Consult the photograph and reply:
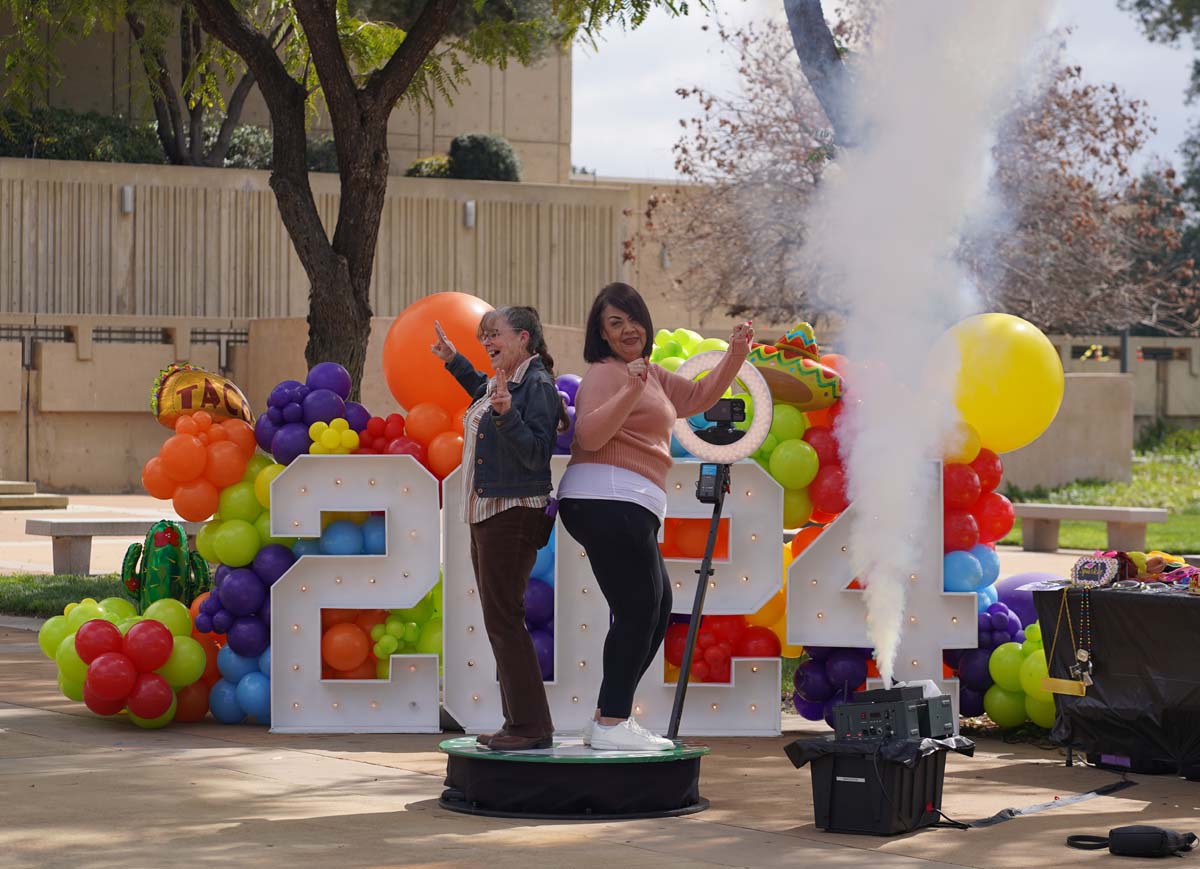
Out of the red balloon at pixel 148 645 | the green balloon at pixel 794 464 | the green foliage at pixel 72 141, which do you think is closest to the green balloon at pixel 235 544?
the red balloon at pixel 148 645

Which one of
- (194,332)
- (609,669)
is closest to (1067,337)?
(194,332)

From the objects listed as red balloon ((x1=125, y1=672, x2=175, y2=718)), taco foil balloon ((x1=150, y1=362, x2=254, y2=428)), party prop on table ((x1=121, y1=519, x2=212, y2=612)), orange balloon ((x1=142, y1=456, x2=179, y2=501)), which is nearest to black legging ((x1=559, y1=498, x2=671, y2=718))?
red balloon ((x1=125, y1=672, x2=175, y2=718))

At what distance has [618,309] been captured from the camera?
21.8ft

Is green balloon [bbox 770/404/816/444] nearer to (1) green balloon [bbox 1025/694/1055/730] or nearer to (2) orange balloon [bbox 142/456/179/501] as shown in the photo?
(1) green balloon [bbox 1025/694/1055/730]

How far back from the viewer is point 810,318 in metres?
32.8

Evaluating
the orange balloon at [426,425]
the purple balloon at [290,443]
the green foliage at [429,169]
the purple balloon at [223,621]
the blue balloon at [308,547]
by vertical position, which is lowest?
the purple balloon at [223,621]

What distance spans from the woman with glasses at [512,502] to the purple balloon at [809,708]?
2.63 meters

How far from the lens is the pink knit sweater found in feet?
21.0

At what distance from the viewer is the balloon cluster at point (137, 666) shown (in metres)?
8.19

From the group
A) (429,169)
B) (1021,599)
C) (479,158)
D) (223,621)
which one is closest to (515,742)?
(223,621)

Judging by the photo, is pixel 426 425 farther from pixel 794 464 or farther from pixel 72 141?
pixel 72 141

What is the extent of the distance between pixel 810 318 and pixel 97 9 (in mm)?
20219

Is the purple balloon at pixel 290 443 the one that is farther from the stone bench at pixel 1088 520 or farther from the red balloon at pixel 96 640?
the stone bench at pixel 1088 520

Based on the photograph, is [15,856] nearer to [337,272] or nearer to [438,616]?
[438,616]
